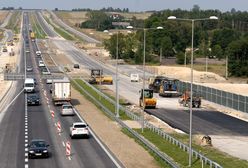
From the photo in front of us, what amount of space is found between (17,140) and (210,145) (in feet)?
54.4

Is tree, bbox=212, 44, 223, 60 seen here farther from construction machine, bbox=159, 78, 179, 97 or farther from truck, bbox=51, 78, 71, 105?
truck, bbox=51, 78, 71, 105

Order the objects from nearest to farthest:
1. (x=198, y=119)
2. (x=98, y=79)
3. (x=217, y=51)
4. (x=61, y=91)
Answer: (x=198, y=119) → (x=61, y=91) → (x=98, y=79) → (x=217, y=51)

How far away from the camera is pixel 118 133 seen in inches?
2247

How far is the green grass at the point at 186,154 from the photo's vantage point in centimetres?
4116

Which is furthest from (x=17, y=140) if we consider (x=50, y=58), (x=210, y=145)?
(x=50, y=58)

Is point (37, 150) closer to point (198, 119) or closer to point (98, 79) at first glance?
point (198, 119)

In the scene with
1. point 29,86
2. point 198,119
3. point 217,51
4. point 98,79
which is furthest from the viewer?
point 217,51

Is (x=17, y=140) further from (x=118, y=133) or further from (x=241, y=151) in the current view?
(x=241, y=151)

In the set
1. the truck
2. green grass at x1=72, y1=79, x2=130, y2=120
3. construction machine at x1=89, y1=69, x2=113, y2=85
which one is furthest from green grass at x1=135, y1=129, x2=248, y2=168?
construction machine at x1=89, y1=69, x2=113, y2=85

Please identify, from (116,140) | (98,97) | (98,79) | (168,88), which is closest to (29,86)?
(98,97)

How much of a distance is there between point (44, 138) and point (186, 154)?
1515 cm

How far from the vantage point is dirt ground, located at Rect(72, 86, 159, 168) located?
42809 millimetres

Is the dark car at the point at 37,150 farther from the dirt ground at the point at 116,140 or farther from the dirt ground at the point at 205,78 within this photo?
the dirt ground at the point at 205,78

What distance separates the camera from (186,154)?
44.1 m
